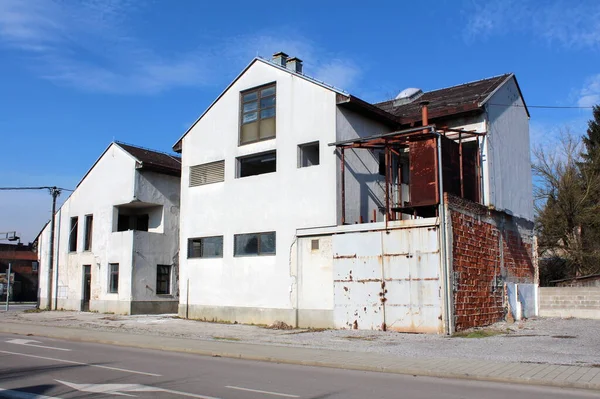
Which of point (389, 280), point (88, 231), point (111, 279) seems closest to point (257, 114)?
point (389, 280)

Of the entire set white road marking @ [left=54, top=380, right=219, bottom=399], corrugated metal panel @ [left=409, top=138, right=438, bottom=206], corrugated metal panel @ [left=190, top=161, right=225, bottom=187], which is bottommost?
white road marking @ [left=54, top=380, right=219, bottom=399]

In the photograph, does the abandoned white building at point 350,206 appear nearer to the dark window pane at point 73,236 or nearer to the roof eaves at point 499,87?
the roof eaves at point 499,87

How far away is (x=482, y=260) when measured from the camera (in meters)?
19.7

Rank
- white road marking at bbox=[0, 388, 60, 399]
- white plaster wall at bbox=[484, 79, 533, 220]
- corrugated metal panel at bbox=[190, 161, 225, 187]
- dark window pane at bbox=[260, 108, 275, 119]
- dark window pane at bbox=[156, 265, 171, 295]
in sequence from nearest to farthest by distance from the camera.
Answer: white road marking at bbox=[0, 388, 60, 399]
white plaster wall at bbox=[484, 79, 533, 220]
dark window pane at bbox=[260, 108, 275, 119]
corrugated metal panel at bbox=[190, 161, 225, 187]
dark window pane at bbox=[156, 265, 171, 295]

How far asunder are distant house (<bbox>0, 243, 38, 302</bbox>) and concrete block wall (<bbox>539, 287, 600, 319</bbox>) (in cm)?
4901

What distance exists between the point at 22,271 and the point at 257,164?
43411mm

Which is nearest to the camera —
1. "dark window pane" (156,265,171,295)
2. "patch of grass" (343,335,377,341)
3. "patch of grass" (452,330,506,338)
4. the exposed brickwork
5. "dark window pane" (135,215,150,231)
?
"patch of grass" (343,335,377,341)

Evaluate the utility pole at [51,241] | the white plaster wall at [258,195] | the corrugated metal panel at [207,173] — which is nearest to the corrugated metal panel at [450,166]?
the white plaster wall at [258,195]

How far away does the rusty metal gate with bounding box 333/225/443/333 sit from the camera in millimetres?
17469

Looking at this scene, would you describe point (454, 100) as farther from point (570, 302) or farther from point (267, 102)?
point (570, 302)

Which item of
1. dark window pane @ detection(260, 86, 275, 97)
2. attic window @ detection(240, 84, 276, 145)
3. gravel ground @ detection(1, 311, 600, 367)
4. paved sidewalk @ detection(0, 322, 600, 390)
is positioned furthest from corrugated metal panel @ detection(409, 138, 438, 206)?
paved sidewalk @ detection(0, 322, 600, 390)

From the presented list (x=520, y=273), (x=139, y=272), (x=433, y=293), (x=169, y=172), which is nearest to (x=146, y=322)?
(x=139, y=272)

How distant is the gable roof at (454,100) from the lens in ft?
72.2

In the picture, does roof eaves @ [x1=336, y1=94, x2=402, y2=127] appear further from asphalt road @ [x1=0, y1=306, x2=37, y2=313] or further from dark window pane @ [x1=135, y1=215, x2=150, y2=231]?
asphalt road @ [x1=0, y1=306, x2=37, y2=313]
